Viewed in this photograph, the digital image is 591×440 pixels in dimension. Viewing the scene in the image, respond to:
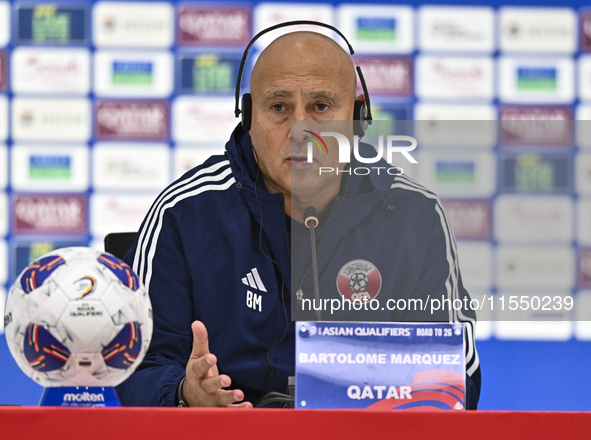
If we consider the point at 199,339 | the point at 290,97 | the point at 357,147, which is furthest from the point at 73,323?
the point at 290,97

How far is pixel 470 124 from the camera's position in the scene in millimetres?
899

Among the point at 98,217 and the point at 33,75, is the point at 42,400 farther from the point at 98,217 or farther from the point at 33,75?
the point at 33,75

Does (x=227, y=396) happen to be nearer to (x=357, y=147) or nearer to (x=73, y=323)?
(x=73, y=323)

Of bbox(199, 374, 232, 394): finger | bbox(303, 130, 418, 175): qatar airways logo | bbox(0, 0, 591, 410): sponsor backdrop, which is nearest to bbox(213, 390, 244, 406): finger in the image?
bbox(199, 374, 232, 394): finger

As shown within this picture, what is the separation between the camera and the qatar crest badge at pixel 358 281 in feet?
2.87

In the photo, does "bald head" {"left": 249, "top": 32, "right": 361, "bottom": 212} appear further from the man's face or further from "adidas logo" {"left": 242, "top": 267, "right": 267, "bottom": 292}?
"adidas logo" {"left": 242, "top": 267, "right": 267, "bottom": 292}

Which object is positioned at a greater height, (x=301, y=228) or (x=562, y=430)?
(x=301, y=228)

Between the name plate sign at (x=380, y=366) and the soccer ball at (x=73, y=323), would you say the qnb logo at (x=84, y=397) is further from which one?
the name plate sign at (x=380, y=366)

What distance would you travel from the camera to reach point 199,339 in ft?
2.63

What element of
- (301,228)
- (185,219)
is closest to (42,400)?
(301,228)

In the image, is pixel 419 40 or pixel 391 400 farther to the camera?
pixel 419 40

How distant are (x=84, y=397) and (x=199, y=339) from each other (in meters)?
0.17

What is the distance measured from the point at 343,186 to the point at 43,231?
215 centimetres

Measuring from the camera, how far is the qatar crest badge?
2.87 ft
